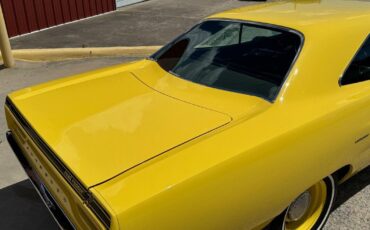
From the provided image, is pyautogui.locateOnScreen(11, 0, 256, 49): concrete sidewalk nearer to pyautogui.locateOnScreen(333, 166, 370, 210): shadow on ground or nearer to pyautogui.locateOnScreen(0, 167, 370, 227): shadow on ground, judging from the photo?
pyautogui.locateOnScreen(0, 167, 370, 227): shadow on ground

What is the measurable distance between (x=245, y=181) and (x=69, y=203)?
36.7 inches

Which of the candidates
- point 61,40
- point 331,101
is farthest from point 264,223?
point 61,40

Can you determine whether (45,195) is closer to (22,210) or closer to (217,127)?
(22,210)

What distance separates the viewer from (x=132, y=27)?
953 centimetres

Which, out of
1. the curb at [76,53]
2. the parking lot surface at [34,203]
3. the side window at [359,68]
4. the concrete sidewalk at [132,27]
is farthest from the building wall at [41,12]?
the side window at [359,68]

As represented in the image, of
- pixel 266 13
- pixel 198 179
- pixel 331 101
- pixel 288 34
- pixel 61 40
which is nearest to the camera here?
pixel 198 179

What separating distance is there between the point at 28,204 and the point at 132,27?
22.3 feet

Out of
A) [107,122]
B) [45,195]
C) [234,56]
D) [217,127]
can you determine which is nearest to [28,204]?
[45,195]

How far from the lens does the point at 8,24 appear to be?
836cm

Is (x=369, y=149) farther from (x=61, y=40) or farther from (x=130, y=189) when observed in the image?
(x=61, y=40)

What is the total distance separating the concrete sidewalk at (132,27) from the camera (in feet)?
27.1

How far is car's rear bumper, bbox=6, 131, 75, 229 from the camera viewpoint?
2292 millimetres

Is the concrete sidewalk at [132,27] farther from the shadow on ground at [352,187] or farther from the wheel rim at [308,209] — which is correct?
the wheel rim at [308,209]

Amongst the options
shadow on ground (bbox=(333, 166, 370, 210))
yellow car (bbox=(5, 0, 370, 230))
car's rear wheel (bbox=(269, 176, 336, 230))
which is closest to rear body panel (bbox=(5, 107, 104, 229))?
yellow car (bbox=(5, 0, 370, 230))
